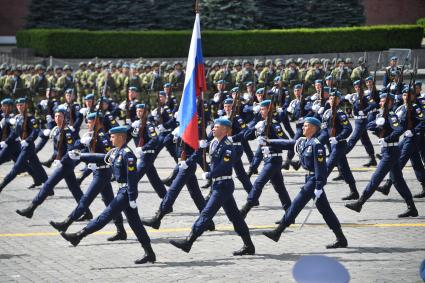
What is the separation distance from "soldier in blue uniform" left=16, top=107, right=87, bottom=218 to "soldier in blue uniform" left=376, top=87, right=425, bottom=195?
4735 millimetres

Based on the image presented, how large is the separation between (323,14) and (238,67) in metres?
Answer: 14.7

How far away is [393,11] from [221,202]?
126 ft

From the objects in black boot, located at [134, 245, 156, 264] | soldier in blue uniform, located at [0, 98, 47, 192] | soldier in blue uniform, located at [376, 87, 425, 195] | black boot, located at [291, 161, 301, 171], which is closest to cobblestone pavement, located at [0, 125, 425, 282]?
black boot, located at [134, 245, 156, 264]

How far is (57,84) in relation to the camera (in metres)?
27.8

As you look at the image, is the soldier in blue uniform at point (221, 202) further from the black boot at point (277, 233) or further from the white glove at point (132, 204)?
the white glove at point (132, 204)

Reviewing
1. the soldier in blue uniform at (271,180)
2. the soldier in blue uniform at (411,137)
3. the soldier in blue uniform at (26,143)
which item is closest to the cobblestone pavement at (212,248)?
the soldier in blue uniform at (271,180)

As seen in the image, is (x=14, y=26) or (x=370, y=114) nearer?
(x=370, y=114)

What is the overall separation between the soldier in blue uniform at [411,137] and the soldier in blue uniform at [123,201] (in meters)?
4.83

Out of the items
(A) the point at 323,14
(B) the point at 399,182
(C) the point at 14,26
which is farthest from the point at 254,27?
(B) the point at 399,182

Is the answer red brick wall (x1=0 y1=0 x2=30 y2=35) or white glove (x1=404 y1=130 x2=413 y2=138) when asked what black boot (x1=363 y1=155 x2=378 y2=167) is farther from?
red brick wall (x1=0 y1=0 x2=30 y2=35)

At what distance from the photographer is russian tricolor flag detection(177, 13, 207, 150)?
13.2 metres

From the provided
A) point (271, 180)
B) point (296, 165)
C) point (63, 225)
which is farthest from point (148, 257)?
point (296, 165)

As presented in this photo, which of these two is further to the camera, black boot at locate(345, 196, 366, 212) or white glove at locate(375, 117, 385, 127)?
white glove at locate(375, 117, 385, 127)

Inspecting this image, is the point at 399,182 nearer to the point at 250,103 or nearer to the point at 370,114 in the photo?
the point at 370,114
